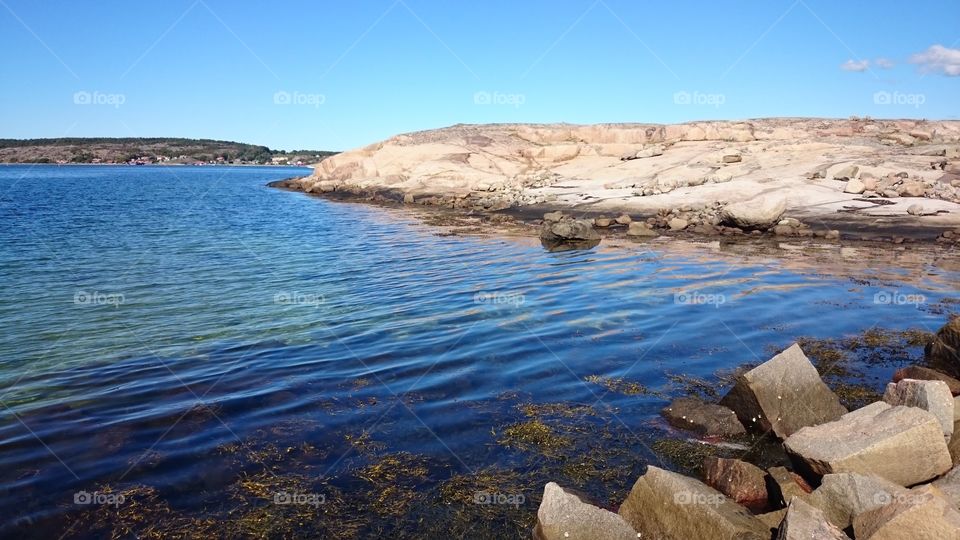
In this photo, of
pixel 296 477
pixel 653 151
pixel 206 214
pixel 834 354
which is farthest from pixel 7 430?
pixel 653 151

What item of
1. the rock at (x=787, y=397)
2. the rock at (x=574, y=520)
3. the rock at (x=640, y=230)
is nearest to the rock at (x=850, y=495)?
the rock at (x=574, y=520)

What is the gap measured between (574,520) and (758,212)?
2796 cm

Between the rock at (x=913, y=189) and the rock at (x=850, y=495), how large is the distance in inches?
1275

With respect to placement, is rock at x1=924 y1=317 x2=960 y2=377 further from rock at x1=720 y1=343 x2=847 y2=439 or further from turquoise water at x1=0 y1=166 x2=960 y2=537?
rock at x1=720 y1=343 x2=847 y2=439

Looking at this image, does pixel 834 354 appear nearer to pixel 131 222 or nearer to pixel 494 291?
pixel 494 291

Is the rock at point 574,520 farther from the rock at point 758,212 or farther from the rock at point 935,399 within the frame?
the rock at point 758,212

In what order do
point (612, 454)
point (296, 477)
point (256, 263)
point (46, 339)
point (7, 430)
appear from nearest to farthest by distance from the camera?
point (296, 477) < point (612, 454) < point (7, 430) < point (46, 339) < point (256, 263)

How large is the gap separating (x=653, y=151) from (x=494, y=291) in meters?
40.1

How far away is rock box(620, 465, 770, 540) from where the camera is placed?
5871mm

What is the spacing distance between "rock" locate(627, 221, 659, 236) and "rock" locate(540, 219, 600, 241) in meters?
2.23

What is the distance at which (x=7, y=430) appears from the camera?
9.61 metres

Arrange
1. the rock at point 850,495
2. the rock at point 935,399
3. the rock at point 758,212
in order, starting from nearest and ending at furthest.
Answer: the rock at point 850,495
the rock at point 935,399
the rock at point 758,212

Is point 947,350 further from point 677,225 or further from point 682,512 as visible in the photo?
point 677,225

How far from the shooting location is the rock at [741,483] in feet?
23.3
